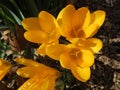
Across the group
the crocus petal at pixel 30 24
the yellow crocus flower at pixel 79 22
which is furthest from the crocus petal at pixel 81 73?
the crocus petal at pixel 30 24

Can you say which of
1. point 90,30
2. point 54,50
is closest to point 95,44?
point 90,30

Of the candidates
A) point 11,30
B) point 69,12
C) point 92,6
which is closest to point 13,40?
point 11,30

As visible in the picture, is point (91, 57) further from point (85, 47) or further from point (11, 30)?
point (11, 30)

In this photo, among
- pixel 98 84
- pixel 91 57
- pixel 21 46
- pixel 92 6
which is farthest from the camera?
pixel 92 6

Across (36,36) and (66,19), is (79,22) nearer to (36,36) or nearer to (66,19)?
(66,19)

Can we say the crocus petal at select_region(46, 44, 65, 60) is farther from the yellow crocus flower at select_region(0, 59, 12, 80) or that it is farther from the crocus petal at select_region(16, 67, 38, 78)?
the yellow crocus flower at select_region(0, 59, 12, 80)

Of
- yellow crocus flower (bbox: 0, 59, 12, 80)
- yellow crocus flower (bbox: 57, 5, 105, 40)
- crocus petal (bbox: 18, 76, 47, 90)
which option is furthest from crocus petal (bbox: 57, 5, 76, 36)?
yellow crocus flower (bbox: 0, 59, 12, 80)
